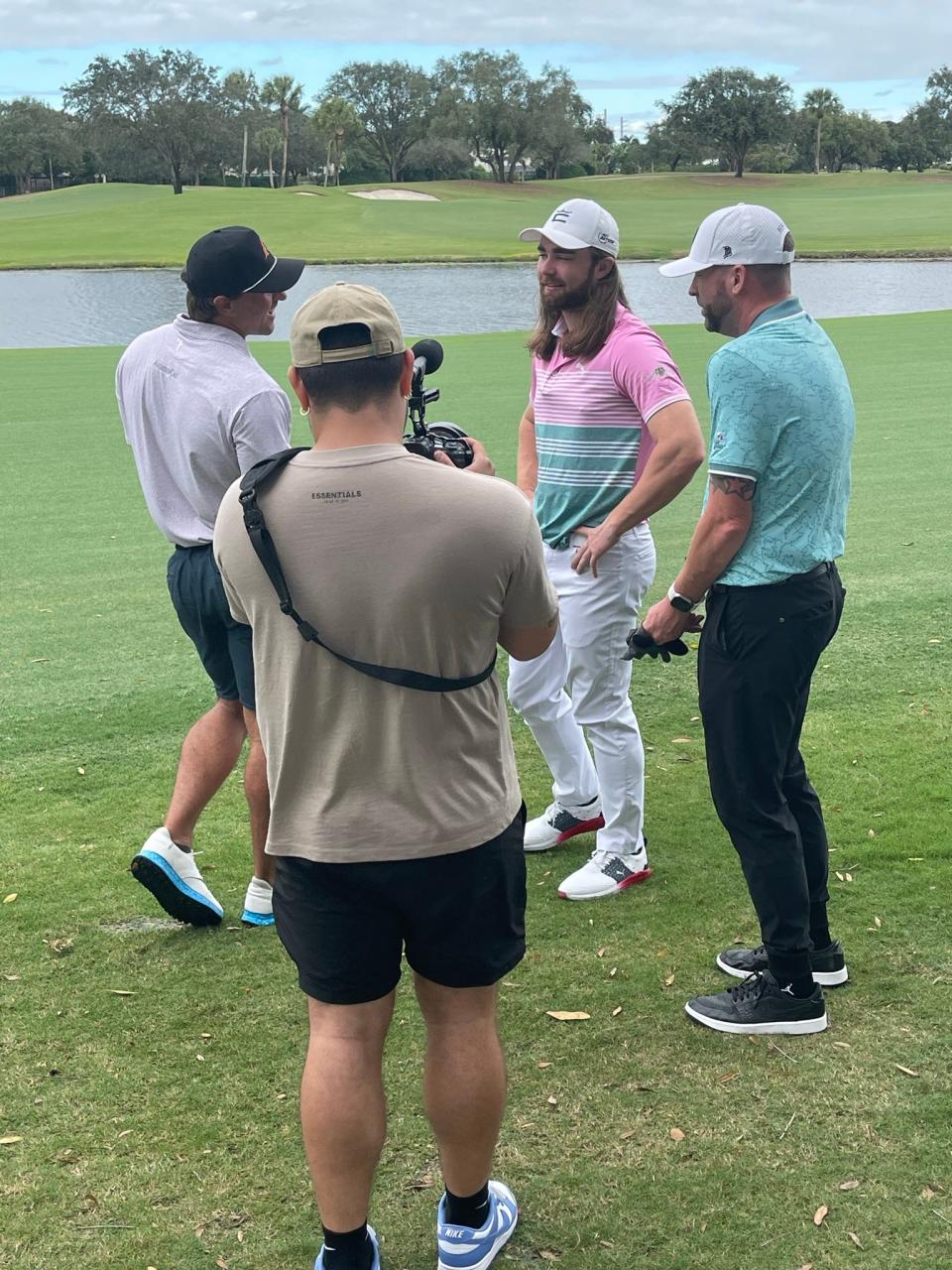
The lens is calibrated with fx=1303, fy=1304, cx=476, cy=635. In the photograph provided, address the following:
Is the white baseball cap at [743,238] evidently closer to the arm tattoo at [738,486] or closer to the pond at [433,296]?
the arm tattoo at [738,486]

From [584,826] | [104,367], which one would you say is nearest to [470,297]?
[104,367]

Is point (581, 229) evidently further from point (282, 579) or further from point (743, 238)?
point (282, 579)

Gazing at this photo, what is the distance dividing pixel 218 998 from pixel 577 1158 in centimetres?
133

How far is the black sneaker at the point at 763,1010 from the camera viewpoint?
3.80 meters

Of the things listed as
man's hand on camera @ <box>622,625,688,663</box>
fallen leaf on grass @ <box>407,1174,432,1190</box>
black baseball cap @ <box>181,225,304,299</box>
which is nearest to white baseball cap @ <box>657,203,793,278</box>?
man's hand on camera @ <box>622,625,688,663</box>

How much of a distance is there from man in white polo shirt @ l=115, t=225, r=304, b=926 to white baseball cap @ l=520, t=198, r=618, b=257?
35.7 inches

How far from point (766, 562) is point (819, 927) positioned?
1223 mm

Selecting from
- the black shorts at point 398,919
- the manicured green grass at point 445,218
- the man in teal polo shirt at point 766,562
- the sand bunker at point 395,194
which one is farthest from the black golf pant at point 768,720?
the sand bunker at point 395,194

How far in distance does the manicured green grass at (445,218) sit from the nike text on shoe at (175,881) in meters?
49.9

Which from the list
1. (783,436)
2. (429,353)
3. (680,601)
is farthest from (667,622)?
(429,353)

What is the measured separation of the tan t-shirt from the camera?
8.05 feet

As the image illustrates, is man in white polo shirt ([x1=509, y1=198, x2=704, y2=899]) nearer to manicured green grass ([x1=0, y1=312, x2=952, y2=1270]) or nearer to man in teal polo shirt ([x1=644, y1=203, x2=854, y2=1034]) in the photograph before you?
manicured green grass ([x1=0, y1=312, x2=952, y2=1270])

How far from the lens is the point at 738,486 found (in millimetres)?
3557

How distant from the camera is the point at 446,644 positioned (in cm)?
255
